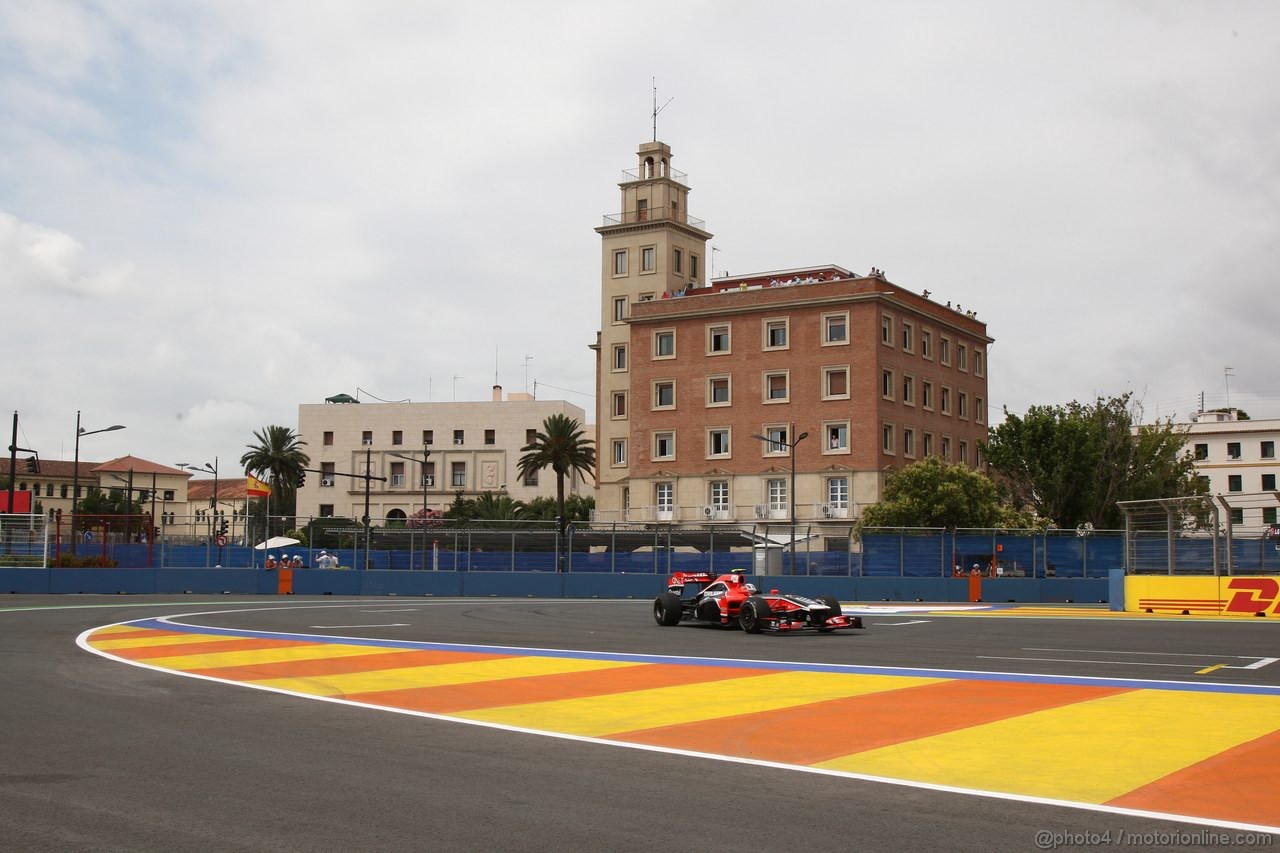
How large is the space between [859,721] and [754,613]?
11713 mm

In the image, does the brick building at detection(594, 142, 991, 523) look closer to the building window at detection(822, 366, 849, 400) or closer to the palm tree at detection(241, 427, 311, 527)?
the building window at detection(822, 366, 849, 400)

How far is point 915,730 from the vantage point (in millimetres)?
10094

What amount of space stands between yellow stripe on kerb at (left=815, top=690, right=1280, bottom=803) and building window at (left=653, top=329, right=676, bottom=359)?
222 feet

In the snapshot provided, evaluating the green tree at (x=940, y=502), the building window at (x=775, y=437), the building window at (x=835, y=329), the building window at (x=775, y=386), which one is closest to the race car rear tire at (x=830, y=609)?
the green tree at (x=940, y=502)

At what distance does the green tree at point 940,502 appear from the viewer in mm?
64875

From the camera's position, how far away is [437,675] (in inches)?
576

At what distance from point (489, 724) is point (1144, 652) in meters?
11.5

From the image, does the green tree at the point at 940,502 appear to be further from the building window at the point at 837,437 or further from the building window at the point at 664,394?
the building window at the point at 664,394

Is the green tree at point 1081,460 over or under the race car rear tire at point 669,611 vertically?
over

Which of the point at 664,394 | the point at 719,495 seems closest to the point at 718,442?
the point at 719,495

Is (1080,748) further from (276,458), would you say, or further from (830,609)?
(276,458)

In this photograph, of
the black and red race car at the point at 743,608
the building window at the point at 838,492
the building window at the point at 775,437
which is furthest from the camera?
the building window at the point at 775,437

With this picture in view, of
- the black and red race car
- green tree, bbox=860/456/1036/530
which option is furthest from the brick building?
the black and red race car

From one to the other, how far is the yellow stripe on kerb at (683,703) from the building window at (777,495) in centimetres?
5925
